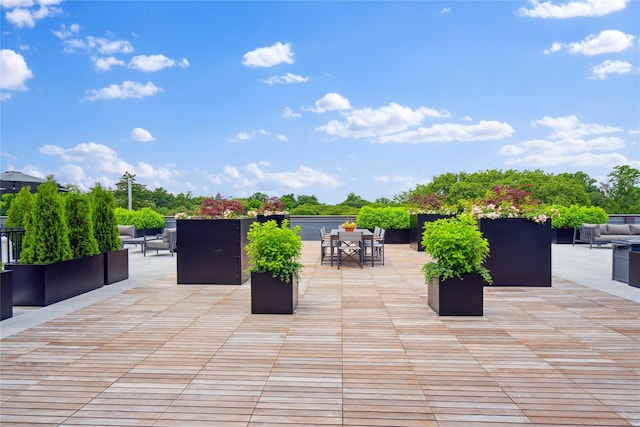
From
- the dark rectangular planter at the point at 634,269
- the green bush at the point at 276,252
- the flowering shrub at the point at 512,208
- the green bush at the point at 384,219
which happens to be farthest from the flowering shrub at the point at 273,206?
the dark rectangular planter at the point at 634,269

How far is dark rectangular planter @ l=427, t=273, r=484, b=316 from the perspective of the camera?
16.6ft

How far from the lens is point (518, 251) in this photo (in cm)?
704

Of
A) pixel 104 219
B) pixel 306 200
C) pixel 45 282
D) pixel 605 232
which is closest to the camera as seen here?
pixel 45 282

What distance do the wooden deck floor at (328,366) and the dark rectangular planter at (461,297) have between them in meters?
0.15

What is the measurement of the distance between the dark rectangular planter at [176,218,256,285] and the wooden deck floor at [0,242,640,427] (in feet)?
5.07

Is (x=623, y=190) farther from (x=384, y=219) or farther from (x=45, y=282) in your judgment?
(x=45, y=282)

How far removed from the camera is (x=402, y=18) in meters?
20.7

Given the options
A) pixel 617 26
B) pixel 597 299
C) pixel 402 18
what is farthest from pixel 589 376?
pixel 402 18

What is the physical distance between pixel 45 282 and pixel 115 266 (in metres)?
1.93

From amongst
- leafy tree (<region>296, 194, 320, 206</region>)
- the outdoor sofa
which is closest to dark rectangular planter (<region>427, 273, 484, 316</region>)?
the outdoor sofa

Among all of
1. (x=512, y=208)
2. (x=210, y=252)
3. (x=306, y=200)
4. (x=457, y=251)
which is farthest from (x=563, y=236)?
(x=306, y=200)

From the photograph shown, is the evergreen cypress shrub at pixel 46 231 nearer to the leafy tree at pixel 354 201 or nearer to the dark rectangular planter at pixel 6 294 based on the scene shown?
the dark rectangular planter at pixel 6 294

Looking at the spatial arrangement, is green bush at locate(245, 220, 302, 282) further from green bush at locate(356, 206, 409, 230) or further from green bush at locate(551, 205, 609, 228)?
green bush at locate(551, 205, 609, 228)

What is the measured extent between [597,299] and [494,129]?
105 ft
